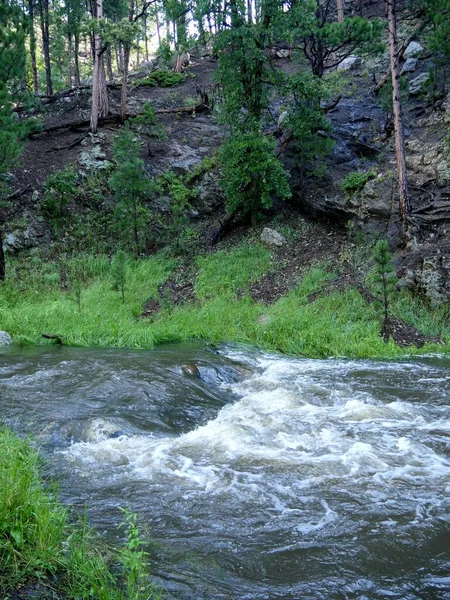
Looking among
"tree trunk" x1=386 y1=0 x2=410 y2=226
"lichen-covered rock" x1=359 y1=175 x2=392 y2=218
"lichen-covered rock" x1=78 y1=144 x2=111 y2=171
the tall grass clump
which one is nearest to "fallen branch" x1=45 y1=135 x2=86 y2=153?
"lichen-covered rock" x1=78 y1=144 x2=111 y2=171

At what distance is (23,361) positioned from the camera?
386 inches

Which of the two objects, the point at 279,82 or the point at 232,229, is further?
the point at 232,229

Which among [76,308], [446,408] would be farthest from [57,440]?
[76,308]

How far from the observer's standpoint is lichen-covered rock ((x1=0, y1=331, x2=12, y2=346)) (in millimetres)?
11587

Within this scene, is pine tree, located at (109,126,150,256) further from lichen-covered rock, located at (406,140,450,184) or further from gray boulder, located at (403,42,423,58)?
gray boulder, located at (403,42,423,58)

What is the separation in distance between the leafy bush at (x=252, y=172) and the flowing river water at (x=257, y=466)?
30.9 ft

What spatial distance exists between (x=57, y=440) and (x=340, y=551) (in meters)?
3.67

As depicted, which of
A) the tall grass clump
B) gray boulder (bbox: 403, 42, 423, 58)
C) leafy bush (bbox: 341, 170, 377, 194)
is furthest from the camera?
gray boulder (bbox: 403, 42, 423, 58)

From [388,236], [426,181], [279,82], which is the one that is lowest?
[388,236]

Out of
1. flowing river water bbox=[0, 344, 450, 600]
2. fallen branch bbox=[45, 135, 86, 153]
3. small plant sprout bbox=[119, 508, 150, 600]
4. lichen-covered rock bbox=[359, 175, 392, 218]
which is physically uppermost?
fallen branch bbox=[45, 135, 86, 153]

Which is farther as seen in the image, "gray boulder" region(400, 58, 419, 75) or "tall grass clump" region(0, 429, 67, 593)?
"gray boulder" region(400, 58, 419, 75)

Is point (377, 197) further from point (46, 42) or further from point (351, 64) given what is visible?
point (46, 42)

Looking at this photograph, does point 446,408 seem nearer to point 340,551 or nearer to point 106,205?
point 340,551

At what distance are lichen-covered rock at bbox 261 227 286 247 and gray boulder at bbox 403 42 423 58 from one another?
37.1ft
